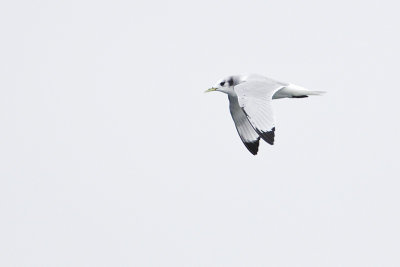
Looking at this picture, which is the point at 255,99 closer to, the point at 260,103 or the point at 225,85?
the point at 260,103

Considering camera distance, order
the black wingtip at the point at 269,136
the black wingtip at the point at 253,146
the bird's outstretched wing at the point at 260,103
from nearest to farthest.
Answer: the black wingtip at the point at 269,136
the bird's outstretched wing at the point at 260,103
the black wingtip at the point at 253,146

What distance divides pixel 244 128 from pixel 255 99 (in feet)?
9.30

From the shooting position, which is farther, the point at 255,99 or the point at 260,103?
the point at 255,99

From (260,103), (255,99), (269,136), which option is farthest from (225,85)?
(269,136)

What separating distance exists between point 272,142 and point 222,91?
153 inches

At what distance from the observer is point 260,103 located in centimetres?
1552

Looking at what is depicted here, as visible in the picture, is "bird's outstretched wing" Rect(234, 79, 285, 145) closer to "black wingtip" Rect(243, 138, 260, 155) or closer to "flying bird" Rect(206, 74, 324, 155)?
"flying bird" Rect(206, 74, 324, 155)

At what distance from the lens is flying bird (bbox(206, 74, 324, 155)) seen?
1502cm

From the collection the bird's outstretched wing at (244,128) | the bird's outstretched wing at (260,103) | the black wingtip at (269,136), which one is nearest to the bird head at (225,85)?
the bird's outstretched wing at (244,128)

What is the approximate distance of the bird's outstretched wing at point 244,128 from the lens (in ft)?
59.4

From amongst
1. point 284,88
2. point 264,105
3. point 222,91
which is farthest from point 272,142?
point 222,91

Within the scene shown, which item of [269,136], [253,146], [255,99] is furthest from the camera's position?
[253,146]

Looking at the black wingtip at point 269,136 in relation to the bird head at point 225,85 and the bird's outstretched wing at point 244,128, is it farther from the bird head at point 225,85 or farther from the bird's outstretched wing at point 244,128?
the bird head at point 225,85

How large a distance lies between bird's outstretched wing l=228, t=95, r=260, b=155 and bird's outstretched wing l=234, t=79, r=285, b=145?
61.3 inches
